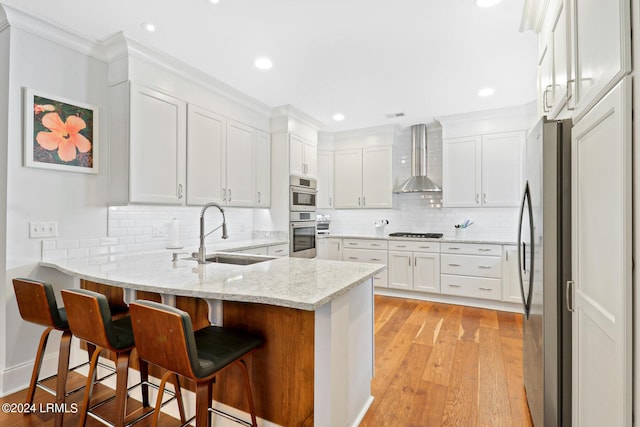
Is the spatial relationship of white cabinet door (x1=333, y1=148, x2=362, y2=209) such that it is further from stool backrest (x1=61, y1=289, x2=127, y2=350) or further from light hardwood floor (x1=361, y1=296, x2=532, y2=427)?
stool backrest (x1=61, y1=289, x2=127, y2=350)

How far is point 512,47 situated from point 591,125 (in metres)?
2.00

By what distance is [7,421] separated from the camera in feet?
6.17

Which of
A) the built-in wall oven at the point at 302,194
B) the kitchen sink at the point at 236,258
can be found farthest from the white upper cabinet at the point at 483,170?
the kitchen sink at the point at 236,258

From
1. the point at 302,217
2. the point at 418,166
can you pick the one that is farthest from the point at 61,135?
the point at 418,166

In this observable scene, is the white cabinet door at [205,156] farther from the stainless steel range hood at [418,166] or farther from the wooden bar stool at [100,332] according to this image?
the stainless steel range hood at [418,166]

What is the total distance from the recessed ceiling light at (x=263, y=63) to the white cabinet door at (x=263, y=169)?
45.9 inches

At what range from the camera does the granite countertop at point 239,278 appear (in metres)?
1.41

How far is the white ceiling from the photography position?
2191 mm

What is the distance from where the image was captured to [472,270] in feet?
13.6

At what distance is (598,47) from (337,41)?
1.92 metres

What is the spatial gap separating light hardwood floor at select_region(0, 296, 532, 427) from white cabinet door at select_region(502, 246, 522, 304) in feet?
0.80

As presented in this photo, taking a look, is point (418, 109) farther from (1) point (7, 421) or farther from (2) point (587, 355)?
(1) point (7, 421)

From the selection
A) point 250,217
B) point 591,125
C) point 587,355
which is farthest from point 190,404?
point 250,217

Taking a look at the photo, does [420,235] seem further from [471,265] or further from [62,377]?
[62,377]
